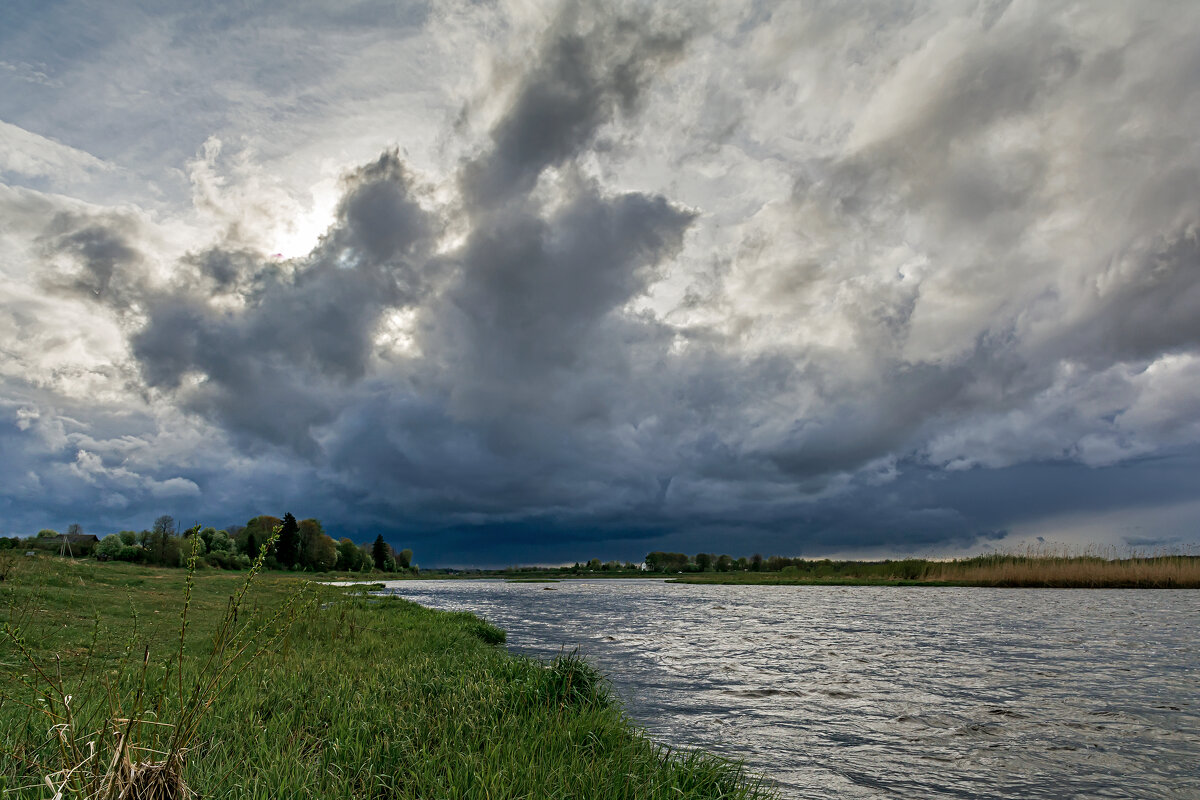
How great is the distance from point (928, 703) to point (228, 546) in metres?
127

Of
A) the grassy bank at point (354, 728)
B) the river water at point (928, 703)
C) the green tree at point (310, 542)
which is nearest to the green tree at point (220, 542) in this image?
the green tree at point (310, 542)

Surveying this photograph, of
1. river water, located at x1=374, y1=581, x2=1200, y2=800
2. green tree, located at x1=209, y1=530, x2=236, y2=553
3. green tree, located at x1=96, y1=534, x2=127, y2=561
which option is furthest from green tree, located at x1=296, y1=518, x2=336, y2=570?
river water, located at x1=374, y1=581, x2=1200, y2=800

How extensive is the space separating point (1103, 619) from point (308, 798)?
41377mm

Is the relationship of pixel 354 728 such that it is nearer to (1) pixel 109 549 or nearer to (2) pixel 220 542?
(1) pixel 109 549

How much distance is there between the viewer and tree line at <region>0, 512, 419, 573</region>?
7419 cm

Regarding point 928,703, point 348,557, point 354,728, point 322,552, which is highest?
point 354,728

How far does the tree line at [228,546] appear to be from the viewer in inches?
2921

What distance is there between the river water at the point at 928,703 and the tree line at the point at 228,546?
22.0m

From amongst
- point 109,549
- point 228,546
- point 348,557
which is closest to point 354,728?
point 109,549

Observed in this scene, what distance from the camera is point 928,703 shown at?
47.2 ft

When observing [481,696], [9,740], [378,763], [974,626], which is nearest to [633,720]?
[481,696]

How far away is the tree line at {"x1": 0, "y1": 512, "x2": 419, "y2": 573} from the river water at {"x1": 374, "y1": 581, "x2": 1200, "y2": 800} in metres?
22.0

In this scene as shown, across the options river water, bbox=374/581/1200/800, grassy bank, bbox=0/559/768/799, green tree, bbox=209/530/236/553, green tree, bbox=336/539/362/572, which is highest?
grassy bank, bbox=0/559/768/799

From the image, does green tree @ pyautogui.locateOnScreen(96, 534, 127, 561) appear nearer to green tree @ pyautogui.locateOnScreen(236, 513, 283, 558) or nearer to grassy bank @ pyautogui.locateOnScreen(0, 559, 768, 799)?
green tree @ pyautogui.locateOnScreen(236, 513, 283, 558)
